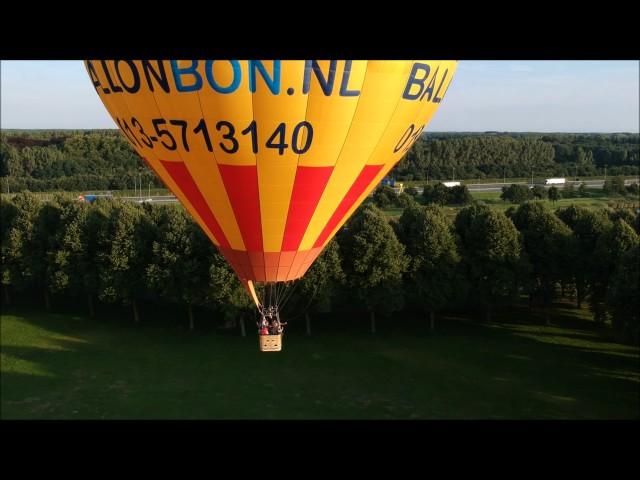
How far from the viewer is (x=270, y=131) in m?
12.0

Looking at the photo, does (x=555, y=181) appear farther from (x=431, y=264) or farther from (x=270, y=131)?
(x=270, y=131)

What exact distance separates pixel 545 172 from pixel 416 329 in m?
58.4

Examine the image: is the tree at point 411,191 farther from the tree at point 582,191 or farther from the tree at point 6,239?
the tree at point 6,239

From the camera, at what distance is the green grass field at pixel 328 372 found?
22125 millimetres

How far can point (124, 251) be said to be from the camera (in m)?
33.0

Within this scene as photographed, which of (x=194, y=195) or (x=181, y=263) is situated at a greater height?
(x=194, y=195)

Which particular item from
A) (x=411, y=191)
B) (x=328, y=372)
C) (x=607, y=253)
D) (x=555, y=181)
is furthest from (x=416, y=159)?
(x=328, y=372)

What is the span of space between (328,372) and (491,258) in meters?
10.9

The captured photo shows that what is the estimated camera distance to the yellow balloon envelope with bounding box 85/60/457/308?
37.2 feet

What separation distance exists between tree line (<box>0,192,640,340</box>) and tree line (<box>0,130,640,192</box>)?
31449mm

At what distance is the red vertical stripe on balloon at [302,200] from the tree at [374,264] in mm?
15625

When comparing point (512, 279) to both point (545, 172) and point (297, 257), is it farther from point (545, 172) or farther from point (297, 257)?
point (545, 172)

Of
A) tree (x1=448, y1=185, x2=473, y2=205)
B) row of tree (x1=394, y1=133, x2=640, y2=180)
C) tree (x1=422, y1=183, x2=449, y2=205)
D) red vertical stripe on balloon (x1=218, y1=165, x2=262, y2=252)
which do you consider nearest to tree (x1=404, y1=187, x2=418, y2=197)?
tree (x1=422, y1=183, x2=449, y2=205)
